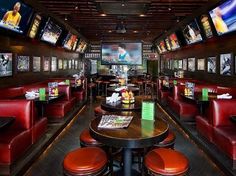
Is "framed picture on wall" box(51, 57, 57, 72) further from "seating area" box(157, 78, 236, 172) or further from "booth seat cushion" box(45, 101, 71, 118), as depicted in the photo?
"seating area" box(157, 78, 236, 172)

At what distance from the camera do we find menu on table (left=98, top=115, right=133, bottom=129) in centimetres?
271

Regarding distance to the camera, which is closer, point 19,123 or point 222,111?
point 19,123

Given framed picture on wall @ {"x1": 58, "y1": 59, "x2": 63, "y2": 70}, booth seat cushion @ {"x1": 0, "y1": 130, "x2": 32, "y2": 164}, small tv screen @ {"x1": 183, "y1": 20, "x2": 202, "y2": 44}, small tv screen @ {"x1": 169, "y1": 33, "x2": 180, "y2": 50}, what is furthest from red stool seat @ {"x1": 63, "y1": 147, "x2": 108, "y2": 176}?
small tv screen @ {"x1": 169, "y1": 33, "x2": 180, "y2": 50}

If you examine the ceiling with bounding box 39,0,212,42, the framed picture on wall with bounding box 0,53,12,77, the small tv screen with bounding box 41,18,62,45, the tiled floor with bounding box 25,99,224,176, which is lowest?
the tiled floor with bounding box 25,99,224,176

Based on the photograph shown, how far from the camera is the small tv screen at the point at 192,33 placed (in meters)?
7.74

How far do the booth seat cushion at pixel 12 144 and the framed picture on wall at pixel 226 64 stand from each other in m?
5.24

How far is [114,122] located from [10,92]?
389cm

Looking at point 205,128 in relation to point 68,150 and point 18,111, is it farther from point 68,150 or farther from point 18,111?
point 18,111

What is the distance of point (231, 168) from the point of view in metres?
3.48

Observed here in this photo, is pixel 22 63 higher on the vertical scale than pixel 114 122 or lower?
higher

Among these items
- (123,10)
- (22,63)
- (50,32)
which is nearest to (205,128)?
(123,10)

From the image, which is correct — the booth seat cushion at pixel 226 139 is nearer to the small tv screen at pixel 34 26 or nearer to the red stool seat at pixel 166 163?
the red stool seat at pixel 166 163

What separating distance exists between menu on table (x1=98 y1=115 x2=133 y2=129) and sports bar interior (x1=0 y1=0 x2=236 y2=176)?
0.5 inches

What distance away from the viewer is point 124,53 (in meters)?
10.3
